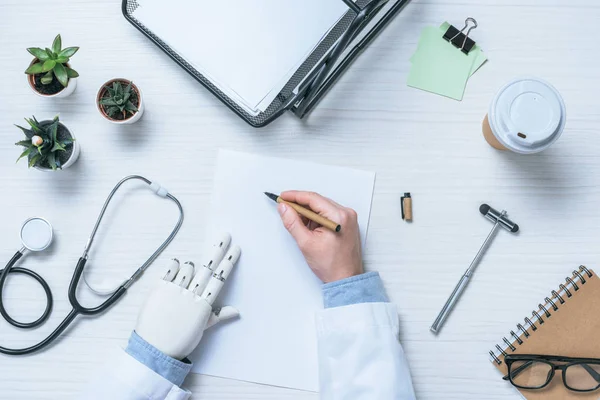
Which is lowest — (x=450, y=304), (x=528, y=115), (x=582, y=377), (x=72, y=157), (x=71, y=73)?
(x=582, y=377)

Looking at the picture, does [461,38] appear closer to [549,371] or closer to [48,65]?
[549,371]

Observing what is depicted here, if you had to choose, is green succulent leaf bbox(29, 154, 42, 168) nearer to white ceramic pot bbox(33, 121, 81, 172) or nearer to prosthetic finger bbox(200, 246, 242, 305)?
white ceramic pot bbox(33, 121, 81, 172)

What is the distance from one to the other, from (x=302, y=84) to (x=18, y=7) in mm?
504

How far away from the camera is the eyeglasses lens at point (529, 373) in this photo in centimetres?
86

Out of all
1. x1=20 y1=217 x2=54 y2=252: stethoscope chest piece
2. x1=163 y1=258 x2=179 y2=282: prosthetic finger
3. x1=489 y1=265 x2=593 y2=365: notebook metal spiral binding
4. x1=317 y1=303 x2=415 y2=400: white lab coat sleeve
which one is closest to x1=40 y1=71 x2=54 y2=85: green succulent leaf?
x1=20 y1=217 x2=54 y2=252: stethoscope chest piece

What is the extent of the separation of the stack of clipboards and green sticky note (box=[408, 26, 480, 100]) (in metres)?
0.13

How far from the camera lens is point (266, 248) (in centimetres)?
89

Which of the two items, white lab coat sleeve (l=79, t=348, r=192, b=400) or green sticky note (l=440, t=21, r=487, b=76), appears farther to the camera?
green sticky note (l=440, t=21, r=487, b=76)

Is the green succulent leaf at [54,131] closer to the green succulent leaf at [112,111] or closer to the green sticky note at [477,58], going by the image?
the green succulent leaf at [112,111]

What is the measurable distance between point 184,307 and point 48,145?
1.07ft

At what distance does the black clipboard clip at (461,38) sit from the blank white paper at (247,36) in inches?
7.5

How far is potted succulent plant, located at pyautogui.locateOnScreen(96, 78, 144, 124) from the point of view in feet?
2.81

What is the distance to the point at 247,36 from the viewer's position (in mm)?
845

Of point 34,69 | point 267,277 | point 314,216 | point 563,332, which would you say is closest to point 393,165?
point 314,216
